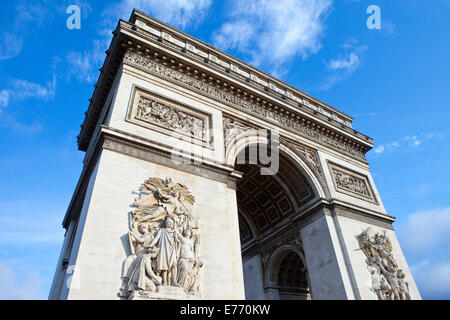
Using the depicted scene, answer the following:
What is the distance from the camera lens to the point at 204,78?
484 inches

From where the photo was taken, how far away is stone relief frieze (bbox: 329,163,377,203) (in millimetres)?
14508

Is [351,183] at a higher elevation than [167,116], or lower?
higher

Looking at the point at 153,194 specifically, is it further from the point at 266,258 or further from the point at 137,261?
the point at 266,258

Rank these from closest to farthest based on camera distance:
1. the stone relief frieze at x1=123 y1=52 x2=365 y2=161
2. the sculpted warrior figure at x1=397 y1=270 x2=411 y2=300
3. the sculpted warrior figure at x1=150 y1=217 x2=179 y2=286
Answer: the sculpted warrior figure at x1=150 y1=217 x2=179 y2=286 < the stone relief frieze at x1=123 y1=52 x2=365 y2=161 < the sculpted warrior figure at x1=397 y1=270 x2=411 y2=300

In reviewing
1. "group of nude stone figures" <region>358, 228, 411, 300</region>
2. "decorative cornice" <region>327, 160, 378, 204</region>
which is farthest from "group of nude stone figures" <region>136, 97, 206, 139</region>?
"group of nude stone figures" <region>358, 228, 411, 300</region>

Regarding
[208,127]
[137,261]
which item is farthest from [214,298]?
[208,127]

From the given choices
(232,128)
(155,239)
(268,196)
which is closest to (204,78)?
(232,128)

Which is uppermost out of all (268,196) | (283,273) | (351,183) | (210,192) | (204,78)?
(204,78)

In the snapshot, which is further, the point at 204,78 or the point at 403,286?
the point at 204,78

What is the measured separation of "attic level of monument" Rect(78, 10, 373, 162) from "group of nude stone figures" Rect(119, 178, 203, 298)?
15.7 ft

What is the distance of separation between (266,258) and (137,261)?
9.55 metres

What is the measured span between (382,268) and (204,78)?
395 inches

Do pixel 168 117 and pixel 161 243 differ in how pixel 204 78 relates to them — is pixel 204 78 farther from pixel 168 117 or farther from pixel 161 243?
pixel 161 243

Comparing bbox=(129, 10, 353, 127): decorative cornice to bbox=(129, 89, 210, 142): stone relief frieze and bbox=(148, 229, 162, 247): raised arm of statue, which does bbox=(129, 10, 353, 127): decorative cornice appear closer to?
bbox=(129, 89, 210, 142): stone relief frieze
